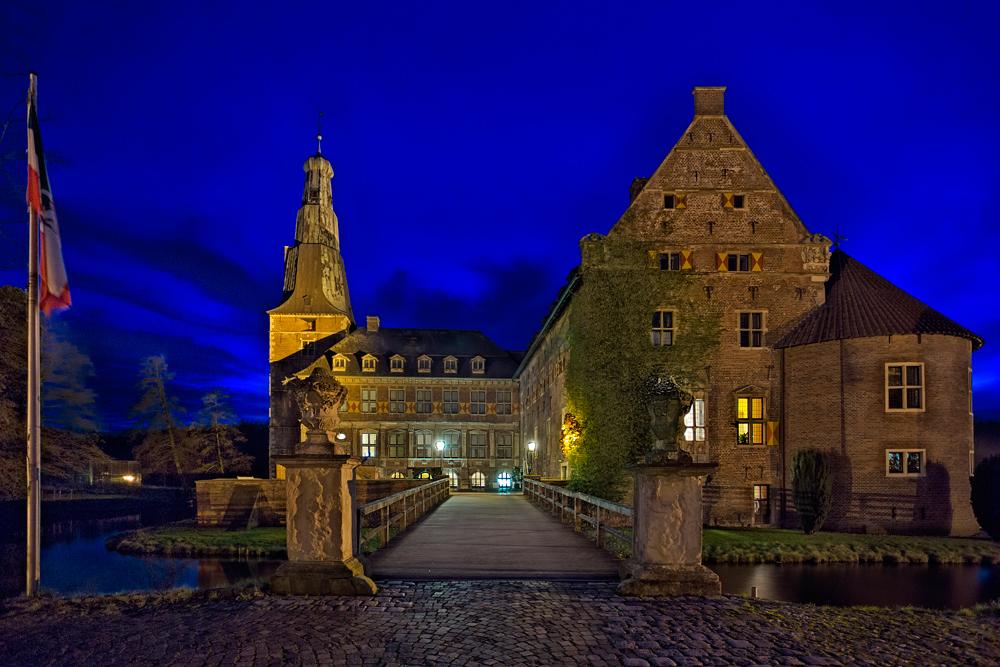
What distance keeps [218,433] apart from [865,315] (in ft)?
153

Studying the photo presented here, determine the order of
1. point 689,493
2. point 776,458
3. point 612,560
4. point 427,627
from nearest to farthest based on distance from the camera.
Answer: point 427,627, point 689,493, point 612,560, point 776,458

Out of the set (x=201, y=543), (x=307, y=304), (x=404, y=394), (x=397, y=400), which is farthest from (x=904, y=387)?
(x=307, y=304)

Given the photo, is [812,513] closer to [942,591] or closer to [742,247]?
[942,591]

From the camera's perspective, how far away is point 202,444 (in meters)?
52.6

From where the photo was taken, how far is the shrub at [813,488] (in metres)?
20.3

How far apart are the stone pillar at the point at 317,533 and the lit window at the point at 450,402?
123 feet

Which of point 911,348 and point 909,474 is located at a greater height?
point 911,348

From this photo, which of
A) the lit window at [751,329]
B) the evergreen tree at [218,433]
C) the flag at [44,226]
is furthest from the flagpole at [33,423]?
the evergreen tree at [218,433]

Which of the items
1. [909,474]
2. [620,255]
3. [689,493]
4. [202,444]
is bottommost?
[202,444]

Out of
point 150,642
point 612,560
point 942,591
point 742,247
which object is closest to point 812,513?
point 942,591

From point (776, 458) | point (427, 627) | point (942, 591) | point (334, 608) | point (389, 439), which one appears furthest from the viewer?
point (389, 439)

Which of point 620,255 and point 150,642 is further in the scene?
point 620,255

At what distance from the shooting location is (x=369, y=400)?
147 feet

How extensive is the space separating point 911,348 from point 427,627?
19963 millimetres
